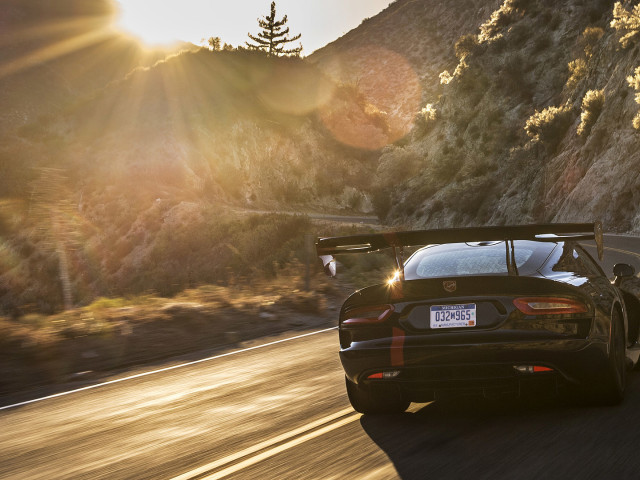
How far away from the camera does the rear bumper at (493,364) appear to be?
218 inches

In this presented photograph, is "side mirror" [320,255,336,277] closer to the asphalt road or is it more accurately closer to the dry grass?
the asphalt road

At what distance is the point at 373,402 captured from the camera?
20.4 feet

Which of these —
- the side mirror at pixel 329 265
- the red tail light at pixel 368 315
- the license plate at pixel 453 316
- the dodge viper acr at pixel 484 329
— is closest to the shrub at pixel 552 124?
the dodge viper acr at pixel 484 329

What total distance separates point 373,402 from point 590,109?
49.1 m

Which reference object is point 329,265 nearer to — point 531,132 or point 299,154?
point 531,132

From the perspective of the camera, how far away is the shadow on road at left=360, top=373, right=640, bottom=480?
4570 mm

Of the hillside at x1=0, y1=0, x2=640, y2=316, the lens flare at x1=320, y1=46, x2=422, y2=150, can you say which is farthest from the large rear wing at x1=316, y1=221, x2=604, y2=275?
the lens flare at x1=320, y1=46, x2=422, y2=150

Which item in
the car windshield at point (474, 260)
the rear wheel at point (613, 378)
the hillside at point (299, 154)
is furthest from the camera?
the hillside at point (299, 154)

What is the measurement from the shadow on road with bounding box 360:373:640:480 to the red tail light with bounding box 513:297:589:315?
78 cm

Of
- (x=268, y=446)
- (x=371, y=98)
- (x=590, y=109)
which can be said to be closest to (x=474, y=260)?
(x=268, y=446)

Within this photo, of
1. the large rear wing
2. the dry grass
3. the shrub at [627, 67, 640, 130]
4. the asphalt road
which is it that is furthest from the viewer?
the shrub at [627, 67, 640, 130]

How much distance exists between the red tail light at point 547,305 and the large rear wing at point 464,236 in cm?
43

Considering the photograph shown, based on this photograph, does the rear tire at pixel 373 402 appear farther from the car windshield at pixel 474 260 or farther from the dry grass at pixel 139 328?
the dry grass at pixel 139 328

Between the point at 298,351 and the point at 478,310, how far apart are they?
4.65 m
